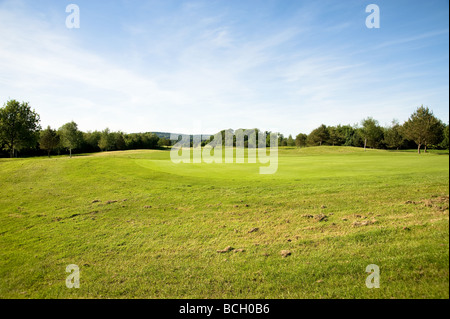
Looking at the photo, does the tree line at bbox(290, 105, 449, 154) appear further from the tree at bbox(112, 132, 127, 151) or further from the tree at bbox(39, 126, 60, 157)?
the tree at bbox(112, 132, 127, 151)

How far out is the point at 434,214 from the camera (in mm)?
6594

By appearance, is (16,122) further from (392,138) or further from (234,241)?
(392,138)

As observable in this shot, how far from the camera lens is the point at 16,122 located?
2989 centimetres

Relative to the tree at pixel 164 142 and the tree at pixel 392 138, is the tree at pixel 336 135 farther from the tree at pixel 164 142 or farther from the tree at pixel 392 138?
the tree at pixel 164 142

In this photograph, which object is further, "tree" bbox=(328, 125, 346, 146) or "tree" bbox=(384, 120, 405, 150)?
"tree" bbox=(328, 125, 346, 146)

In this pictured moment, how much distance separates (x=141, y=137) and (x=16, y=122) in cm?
6539

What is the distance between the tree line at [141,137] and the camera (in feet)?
52.9

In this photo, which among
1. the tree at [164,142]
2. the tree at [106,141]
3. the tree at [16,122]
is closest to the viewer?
the tree at [16,122]

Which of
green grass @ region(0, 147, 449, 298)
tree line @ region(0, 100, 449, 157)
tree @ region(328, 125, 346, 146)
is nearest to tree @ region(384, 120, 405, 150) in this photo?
tree line @ region(0, 100, 449, 157)

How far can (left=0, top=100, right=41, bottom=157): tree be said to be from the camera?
95.7 ft

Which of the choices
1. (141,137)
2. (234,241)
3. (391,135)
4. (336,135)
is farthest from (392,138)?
(141,137)

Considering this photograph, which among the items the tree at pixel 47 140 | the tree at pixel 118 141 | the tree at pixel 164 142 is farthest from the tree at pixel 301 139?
the tree at pixel 47 140

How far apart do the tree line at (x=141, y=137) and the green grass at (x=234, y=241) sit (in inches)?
149
